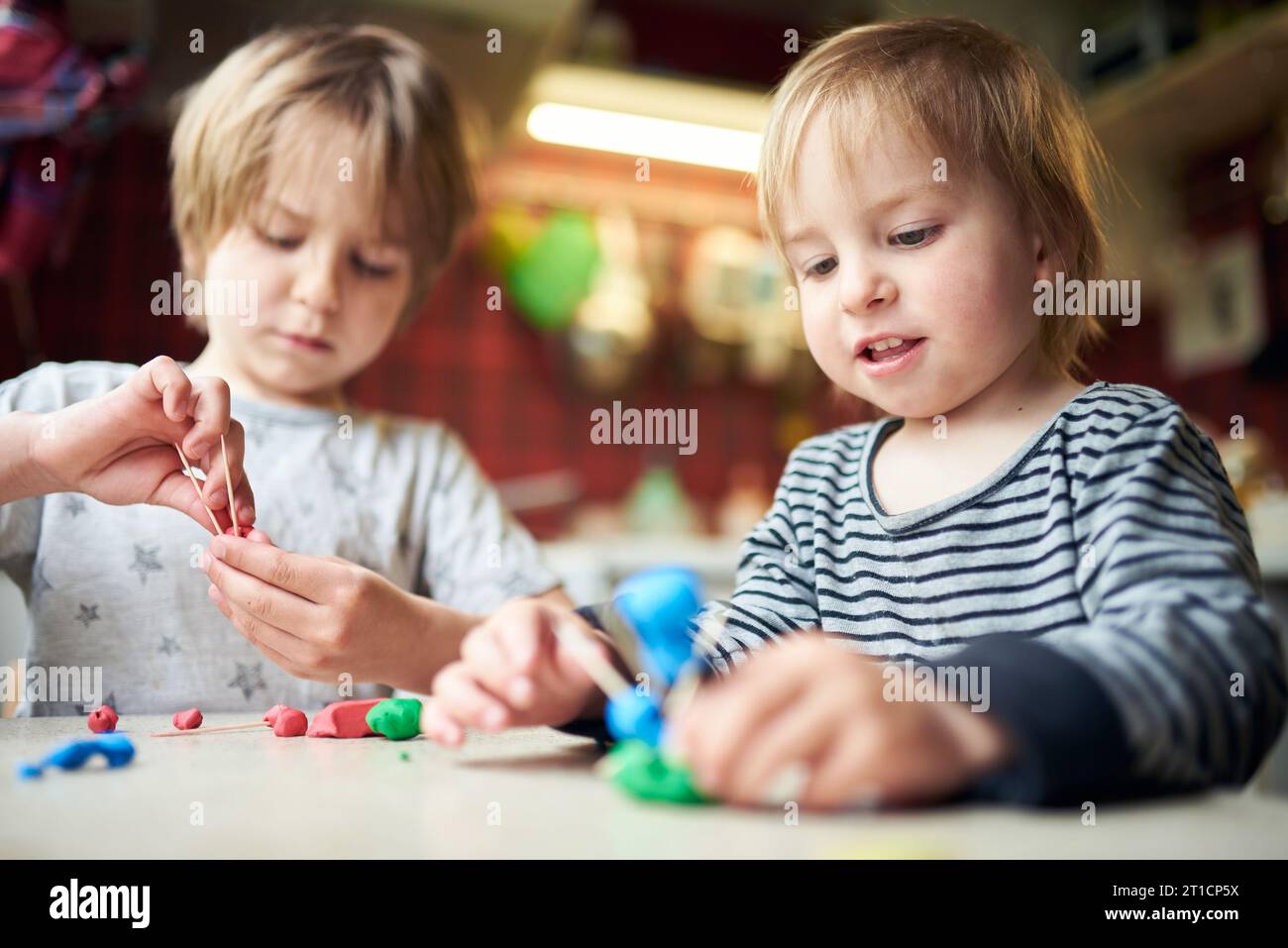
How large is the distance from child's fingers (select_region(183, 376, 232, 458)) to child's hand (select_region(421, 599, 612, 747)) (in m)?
0.29

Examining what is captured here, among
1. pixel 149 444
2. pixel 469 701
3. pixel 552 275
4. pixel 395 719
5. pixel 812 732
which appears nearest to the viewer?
pixel 812 732

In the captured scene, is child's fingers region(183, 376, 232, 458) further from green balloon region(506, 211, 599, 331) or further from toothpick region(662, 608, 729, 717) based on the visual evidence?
green balloon region(506, 211, 599, 331)

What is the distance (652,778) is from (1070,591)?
0.91 ft

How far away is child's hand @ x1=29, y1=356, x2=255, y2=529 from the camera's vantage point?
0.69 m

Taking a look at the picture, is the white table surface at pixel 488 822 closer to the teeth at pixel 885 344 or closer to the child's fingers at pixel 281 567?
the child's fingers at pixel 281 567

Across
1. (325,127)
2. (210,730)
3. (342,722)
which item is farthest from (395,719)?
(325,127)

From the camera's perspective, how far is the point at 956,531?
2.12ft

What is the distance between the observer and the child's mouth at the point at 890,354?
2.16 feet

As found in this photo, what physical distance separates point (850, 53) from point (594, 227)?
1.98m

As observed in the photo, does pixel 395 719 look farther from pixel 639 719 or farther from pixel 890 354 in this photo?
pixel 890 354

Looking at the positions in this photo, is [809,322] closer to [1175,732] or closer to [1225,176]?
[1175,732]

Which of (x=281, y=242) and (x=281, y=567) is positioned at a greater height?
(x=281, y=242)

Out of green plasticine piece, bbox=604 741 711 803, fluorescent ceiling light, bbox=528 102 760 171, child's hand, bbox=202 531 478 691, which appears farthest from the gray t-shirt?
fluorescent ceiling light, bbox=528 102 760 171

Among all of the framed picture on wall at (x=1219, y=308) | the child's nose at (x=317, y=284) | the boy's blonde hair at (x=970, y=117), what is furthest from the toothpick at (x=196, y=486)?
the framed picture on wall at (x=1219, y=308)
